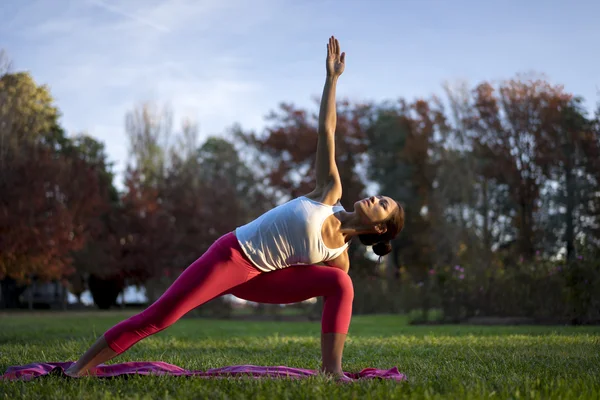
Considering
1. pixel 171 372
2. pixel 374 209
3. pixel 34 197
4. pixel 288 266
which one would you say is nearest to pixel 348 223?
pixel 374 209

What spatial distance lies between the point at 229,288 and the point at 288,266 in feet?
1.31

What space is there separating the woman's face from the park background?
734 centimetres

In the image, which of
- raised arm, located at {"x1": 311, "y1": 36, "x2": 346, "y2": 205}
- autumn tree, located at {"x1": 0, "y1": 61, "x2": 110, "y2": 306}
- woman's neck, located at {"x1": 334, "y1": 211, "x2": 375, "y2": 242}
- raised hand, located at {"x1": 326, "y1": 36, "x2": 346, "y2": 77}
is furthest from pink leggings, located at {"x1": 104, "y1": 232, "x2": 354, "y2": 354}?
autumn tree, located at {"x1": 0, "y1": 61, "x2": 110, "y2": 306}

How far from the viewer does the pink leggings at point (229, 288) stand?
4113 mm

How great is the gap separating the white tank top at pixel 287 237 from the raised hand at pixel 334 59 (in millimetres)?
962

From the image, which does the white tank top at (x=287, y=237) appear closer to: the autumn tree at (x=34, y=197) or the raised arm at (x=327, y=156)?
the raised arm at (x=327, y=156)

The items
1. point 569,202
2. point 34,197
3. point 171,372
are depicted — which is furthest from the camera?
point 569,202

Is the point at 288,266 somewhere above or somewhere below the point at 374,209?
below

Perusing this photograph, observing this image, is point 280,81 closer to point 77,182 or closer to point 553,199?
point 77,182

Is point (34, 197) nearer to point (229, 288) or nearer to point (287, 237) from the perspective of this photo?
point (229, 288)

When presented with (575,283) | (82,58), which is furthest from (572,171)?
(82,58)

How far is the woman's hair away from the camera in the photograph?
173 inches

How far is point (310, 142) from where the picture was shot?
1130 inches

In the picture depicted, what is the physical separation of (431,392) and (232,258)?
1.46 meters
